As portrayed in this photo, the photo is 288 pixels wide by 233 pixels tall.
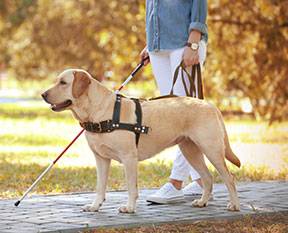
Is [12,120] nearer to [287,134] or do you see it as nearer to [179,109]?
[287,134]

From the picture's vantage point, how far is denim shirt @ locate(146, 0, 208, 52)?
8.30 meters

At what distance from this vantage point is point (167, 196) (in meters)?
8.17

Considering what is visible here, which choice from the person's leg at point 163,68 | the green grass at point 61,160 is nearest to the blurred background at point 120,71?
the green grass at point 61,160

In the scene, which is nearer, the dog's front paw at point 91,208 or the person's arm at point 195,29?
the dog's front paw at point 91,208

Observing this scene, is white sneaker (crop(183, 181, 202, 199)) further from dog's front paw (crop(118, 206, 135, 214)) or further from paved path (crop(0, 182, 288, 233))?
dog's front paw (crop(118, 206, 135, 214))

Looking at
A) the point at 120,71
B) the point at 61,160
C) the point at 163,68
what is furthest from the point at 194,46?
the point at 120,71

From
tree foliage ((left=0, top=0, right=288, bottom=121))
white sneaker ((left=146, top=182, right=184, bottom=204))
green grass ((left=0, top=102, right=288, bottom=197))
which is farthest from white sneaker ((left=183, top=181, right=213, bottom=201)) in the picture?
tree foliage ((left=0, top=0, right=288, bottom=121))

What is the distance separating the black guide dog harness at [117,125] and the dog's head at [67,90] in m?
0.26

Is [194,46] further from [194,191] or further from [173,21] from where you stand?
[194,191]

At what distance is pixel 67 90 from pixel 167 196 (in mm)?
1470

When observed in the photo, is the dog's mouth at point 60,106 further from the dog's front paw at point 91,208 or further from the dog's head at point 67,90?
the dog's front paw at point 91,208

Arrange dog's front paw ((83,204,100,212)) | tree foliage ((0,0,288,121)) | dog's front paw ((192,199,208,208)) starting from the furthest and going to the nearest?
tree foliage ((0,0,288,121))
dog's front paw ((192,199,208,208))
dog's front paw ((83,204,100,212))

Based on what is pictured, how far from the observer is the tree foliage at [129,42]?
17.6 metres

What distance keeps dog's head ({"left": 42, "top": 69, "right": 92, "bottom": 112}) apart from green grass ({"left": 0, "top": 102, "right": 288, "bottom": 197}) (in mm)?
2094
